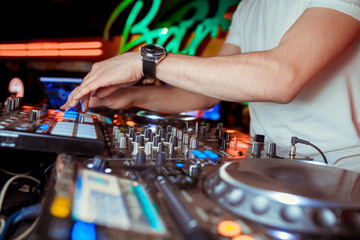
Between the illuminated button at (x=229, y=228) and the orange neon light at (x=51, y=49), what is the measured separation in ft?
16.2

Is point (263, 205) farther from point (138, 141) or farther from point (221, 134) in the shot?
point (221, 134)

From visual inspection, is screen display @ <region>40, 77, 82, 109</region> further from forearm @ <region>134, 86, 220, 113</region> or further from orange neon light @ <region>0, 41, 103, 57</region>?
orange neon light @ <region>0, 41, 103, 57</region>

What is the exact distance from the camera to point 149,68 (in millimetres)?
857

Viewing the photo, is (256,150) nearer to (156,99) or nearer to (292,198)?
(292,198)

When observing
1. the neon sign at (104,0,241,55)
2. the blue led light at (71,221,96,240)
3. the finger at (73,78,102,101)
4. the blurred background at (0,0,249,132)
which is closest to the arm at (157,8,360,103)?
the finger at (73,78,102,101)

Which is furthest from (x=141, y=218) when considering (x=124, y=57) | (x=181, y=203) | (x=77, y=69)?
(x=77, y=69)

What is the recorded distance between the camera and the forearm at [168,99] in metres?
1.30

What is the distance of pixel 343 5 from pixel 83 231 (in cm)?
80

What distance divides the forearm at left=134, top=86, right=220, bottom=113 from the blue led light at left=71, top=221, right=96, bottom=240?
2.97ft

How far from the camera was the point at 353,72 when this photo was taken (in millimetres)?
1100

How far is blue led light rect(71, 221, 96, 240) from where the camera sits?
0.37 m

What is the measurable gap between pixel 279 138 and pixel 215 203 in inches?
32.1

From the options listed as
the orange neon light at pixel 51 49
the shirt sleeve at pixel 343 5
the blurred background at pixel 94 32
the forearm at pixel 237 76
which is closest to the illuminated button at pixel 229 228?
the forearm at pixel 237 76

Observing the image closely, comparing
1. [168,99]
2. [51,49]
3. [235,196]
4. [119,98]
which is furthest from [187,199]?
[51,49]
